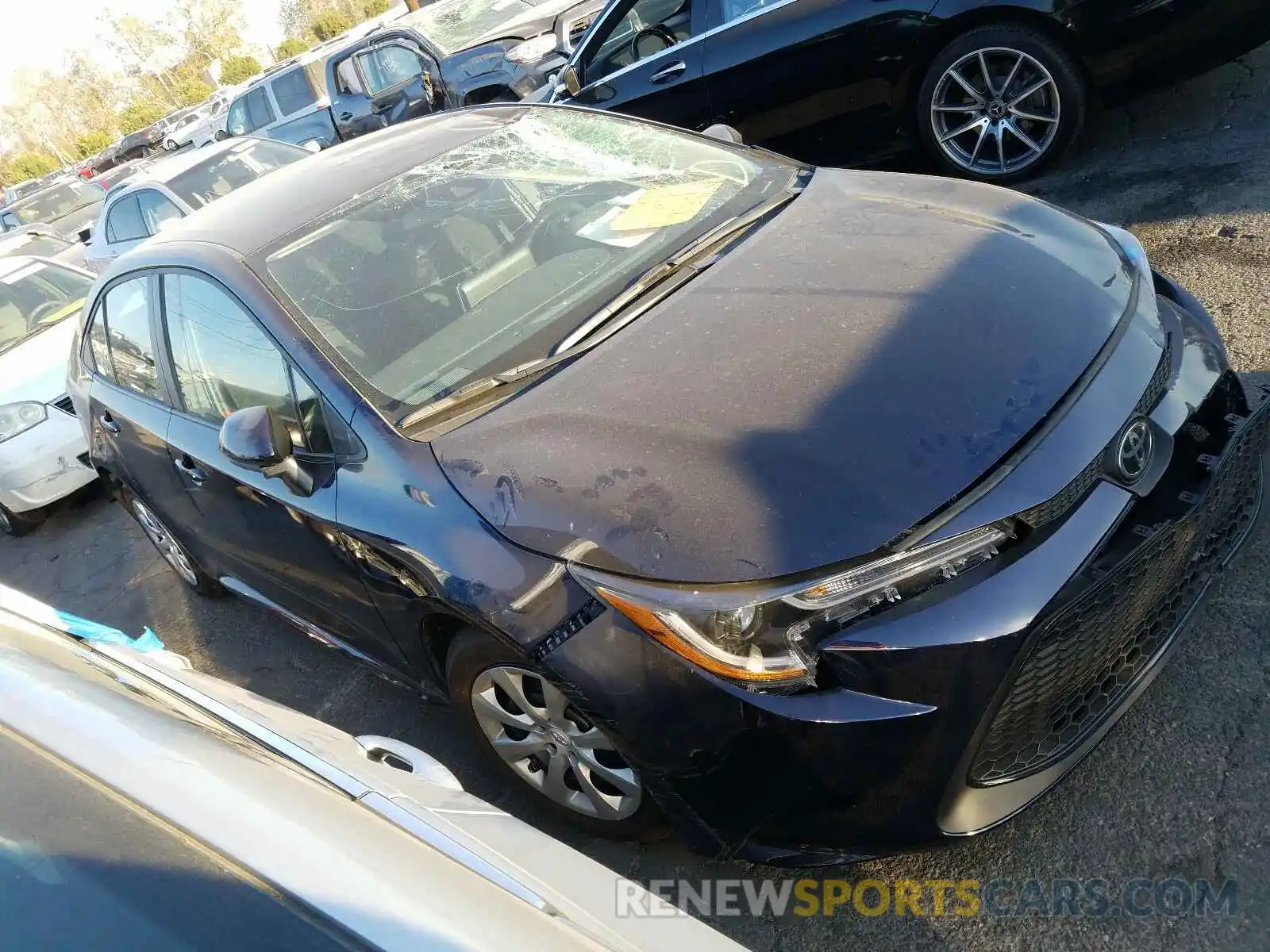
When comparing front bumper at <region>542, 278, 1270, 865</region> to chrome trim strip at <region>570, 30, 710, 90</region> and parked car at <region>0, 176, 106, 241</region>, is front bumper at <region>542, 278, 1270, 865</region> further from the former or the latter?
parked car at <region>0, 176, 106, 241</region>

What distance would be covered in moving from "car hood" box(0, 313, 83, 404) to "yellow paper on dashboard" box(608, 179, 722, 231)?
14.3 feet

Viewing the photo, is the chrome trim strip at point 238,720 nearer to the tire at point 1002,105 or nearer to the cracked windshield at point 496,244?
the cracked windshield at point 496,244

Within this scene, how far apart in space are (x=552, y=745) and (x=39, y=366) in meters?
5.45

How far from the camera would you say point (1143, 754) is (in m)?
2.21

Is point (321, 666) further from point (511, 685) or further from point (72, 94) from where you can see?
point (72, 94)

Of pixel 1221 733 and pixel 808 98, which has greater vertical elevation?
pixel 808 98

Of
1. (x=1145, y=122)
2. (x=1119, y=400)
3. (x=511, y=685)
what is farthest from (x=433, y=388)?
(x=1145, y=122)

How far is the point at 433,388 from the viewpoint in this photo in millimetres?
2402

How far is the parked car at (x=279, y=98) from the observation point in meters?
13.2

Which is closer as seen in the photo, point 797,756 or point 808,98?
point 797,756

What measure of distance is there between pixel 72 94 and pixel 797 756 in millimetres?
76516

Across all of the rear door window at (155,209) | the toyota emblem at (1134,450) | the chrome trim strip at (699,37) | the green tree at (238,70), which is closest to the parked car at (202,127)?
the rear door window at (155,209)

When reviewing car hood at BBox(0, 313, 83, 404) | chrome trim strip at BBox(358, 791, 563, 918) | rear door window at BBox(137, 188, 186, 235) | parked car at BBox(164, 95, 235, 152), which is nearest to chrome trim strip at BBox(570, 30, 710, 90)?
car hood at BBox(0, 313, 83, 404)

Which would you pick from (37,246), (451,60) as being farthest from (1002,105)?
(37,246)
